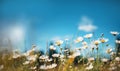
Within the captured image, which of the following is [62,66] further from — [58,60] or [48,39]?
[48,39]

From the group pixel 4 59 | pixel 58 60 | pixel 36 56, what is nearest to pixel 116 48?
pixel 58 60

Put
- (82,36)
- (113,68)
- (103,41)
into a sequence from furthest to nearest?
1. (82,36)
2. (103,41)
3. (113,68)

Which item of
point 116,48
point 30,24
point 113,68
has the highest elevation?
point 30,24

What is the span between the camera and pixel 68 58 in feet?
7.39

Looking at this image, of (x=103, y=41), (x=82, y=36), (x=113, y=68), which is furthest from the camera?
(x=82, y=36)

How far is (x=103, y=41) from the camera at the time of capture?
2.25 meters

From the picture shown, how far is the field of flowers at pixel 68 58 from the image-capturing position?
2.17 m

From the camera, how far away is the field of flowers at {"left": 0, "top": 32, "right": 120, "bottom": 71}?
2.17m

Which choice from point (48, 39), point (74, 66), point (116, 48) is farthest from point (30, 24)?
point (116, 48)

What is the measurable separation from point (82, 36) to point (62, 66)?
1.20 feet

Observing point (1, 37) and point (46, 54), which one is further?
point (1, 37)

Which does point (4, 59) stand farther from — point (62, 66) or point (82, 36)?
point (82, 36)

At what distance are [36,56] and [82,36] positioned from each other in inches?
16.6

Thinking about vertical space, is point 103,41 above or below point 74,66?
above
